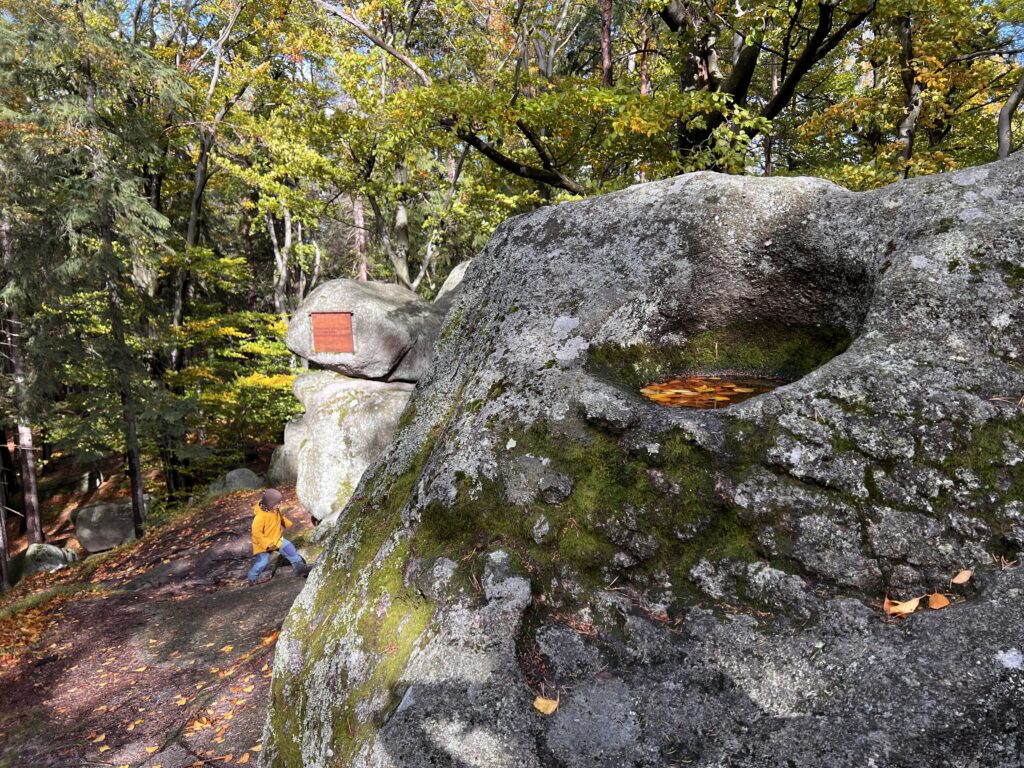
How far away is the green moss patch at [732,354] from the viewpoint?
10.0 ft

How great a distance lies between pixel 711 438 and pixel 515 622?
1135 millimetres

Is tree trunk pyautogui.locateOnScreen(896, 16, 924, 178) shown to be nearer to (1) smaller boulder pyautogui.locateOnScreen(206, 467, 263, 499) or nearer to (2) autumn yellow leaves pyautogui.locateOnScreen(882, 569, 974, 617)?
(2) autumn yellow leaves pyautogui.locateOnScreen(882, 569, 974, 617)

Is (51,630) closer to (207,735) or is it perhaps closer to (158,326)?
(207,735)

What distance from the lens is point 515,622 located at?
2.27 meters

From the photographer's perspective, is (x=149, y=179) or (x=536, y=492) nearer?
(x=536, y=492)

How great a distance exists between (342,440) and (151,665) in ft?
16.7

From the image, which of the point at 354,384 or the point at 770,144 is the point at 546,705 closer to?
the point at 354,384

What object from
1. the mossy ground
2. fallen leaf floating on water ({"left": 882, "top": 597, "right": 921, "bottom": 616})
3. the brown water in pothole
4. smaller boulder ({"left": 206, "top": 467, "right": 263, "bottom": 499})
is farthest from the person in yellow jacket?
smaller boulder ({"left": 206, "top": 467, "right": 263, "bottom": 499})

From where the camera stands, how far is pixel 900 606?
191 cm

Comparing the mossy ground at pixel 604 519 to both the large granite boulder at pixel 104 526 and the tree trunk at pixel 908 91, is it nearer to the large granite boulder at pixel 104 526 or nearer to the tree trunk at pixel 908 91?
the tree trunk at pixel 908 91

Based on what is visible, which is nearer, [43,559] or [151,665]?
[151,665]

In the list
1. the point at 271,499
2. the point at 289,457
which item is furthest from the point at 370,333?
the point at 289,457

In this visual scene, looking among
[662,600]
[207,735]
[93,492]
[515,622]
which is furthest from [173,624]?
[93,492]

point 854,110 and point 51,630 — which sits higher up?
point 854,110
